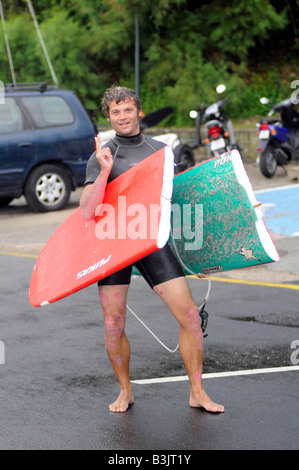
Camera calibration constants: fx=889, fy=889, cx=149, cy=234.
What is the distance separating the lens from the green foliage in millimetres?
22375

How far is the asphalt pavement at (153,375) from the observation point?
471cm

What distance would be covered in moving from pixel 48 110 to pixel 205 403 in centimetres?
1023

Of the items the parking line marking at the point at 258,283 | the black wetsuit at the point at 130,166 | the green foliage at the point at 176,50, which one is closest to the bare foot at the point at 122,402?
the black wetsuit at the point at 130,166

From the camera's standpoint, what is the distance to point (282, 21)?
73.9 ft

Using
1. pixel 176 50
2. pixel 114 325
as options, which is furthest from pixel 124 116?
pixel 176 50

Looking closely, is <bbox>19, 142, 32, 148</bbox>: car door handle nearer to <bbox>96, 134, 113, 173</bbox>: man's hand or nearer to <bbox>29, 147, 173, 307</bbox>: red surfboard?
<bbox>29, 147, 173, 307</bbox>: red surfboard

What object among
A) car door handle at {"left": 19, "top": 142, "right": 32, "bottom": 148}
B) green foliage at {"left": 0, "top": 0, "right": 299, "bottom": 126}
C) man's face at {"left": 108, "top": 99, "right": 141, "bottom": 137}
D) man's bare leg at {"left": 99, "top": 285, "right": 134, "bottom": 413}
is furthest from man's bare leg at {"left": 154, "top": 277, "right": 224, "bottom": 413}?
green foliage at {"left": 0, "top": 0, "right": 299, "bottom": 126}

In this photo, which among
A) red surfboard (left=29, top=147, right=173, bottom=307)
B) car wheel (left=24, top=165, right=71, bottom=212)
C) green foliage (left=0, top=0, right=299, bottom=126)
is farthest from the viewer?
green foliage (left=0, top=0, right=299, bottom=126)

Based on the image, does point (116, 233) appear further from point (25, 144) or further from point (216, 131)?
point (216, 131)

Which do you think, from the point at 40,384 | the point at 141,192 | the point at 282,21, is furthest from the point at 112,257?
the point at 282,21

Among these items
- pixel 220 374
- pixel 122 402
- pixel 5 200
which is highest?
pixel 122 402

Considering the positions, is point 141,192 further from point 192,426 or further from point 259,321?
point 259,321

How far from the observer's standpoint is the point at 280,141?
639 inches

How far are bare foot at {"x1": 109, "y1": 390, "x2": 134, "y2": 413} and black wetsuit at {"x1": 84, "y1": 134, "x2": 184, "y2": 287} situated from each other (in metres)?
0.70
